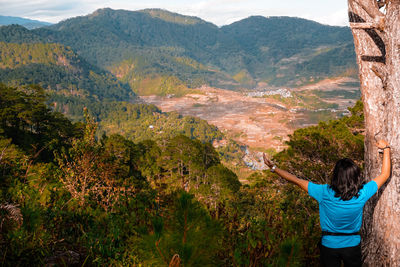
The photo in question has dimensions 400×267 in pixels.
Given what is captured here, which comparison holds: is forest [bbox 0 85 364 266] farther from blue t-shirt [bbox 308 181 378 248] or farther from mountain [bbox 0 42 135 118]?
mountain [bbox 0 42 135 118]

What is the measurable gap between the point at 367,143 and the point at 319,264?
4.71 feet

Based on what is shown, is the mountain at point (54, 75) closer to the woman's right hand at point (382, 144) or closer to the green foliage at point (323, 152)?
the green foliage at point (323, 152)

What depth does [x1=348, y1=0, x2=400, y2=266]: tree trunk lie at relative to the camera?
9.48 feet

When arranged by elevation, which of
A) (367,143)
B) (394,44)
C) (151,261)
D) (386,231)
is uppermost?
(394,44)

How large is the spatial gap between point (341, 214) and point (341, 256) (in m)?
0.41

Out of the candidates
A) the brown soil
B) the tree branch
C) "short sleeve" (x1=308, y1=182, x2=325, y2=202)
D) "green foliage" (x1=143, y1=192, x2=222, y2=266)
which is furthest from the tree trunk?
the brown soil

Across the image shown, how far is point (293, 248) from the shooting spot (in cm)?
170

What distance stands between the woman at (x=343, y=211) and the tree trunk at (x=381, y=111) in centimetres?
60

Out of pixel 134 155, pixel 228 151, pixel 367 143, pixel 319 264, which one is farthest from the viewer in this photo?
pixel 228 151

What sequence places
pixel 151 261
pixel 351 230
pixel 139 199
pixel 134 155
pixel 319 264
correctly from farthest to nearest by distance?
pixel 134 155 < pixel 139 199 < pixel 319 264 < pixel 351 230 < pixel 151 261

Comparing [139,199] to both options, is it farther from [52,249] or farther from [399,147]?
[399,147]

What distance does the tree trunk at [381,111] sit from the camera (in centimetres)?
289

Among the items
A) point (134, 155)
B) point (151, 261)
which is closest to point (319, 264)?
point (151, 261)

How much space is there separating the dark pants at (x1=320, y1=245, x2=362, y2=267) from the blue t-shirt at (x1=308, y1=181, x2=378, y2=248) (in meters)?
0.04
